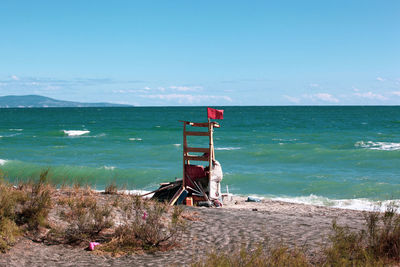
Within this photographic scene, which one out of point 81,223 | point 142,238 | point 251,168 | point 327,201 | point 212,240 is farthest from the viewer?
point 251,168

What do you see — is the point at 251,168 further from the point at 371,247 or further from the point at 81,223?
the point at 371,247

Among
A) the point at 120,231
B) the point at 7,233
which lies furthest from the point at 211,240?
the point at 7,233

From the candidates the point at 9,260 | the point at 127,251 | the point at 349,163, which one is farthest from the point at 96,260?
the point at 349,163

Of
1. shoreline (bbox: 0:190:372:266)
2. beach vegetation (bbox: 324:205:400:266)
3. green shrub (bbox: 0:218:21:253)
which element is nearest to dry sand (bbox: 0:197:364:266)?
shoreline (bbox: 0:190:372:266)

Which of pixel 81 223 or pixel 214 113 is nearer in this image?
pixel 81 223

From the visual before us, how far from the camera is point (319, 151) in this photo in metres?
28.8

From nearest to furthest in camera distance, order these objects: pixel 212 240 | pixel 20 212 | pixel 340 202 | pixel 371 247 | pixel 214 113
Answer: pixel 371 247
pixel 212 240
pixel 20 212
pixel 214 113
pixel 340 202

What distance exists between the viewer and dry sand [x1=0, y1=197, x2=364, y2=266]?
648 centimetres

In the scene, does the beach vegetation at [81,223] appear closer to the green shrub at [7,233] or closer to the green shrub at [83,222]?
the green shrub at [83,222]

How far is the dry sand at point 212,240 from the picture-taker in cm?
648

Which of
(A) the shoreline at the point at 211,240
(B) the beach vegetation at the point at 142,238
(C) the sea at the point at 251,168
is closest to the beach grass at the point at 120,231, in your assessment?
(B) the beach vegetation at the point at 142,238

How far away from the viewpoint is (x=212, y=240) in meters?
7.63

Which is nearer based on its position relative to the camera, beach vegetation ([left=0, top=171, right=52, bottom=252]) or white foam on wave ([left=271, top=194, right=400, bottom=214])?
beach vegetation ([left=0, top=171, right=52, bottom=252])

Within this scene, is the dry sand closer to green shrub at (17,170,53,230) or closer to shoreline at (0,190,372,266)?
shoreline at (0,190,372,266)
